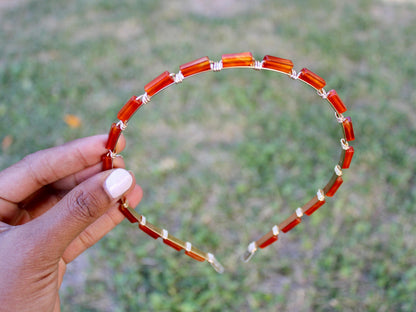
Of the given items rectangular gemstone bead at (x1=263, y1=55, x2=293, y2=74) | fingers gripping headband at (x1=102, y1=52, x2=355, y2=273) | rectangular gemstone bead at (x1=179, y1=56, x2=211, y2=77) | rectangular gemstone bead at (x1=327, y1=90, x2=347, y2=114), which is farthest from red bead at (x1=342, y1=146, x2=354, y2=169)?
rectangular gemstone bead at (x1=179, y1=56, x2=211, y2=77)

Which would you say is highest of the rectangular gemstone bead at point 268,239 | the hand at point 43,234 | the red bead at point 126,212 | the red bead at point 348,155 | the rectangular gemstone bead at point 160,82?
the rectangular gemstone bead at point 160,82

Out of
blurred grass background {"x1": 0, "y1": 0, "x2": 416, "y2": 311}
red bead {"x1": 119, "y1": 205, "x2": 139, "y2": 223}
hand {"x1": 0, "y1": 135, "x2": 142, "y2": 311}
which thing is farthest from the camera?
blurred grass background {"x1": 0, "y1": 0, "x2": 416, "y2": 311}

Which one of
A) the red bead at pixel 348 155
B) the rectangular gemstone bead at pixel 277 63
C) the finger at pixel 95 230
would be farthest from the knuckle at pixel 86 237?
the red bead at pixel 348 155

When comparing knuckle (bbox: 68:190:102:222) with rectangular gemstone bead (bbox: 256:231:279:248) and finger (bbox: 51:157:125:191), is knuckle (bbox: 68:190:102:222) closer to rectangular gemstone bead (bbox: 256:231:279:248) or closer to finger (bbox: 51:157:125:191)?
finger (bbox: 51:157:125:191)

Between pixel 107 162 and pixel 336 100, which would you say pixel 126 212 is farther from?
pixel 336 100

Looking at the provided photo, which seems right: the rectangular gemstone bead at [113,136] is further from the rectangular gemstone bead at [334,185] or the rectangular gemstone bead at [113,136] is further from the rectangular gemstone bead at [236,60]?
the rectangular gemstone bead at [334,185]

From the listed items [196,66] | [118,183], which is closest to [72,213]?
[118,183]
